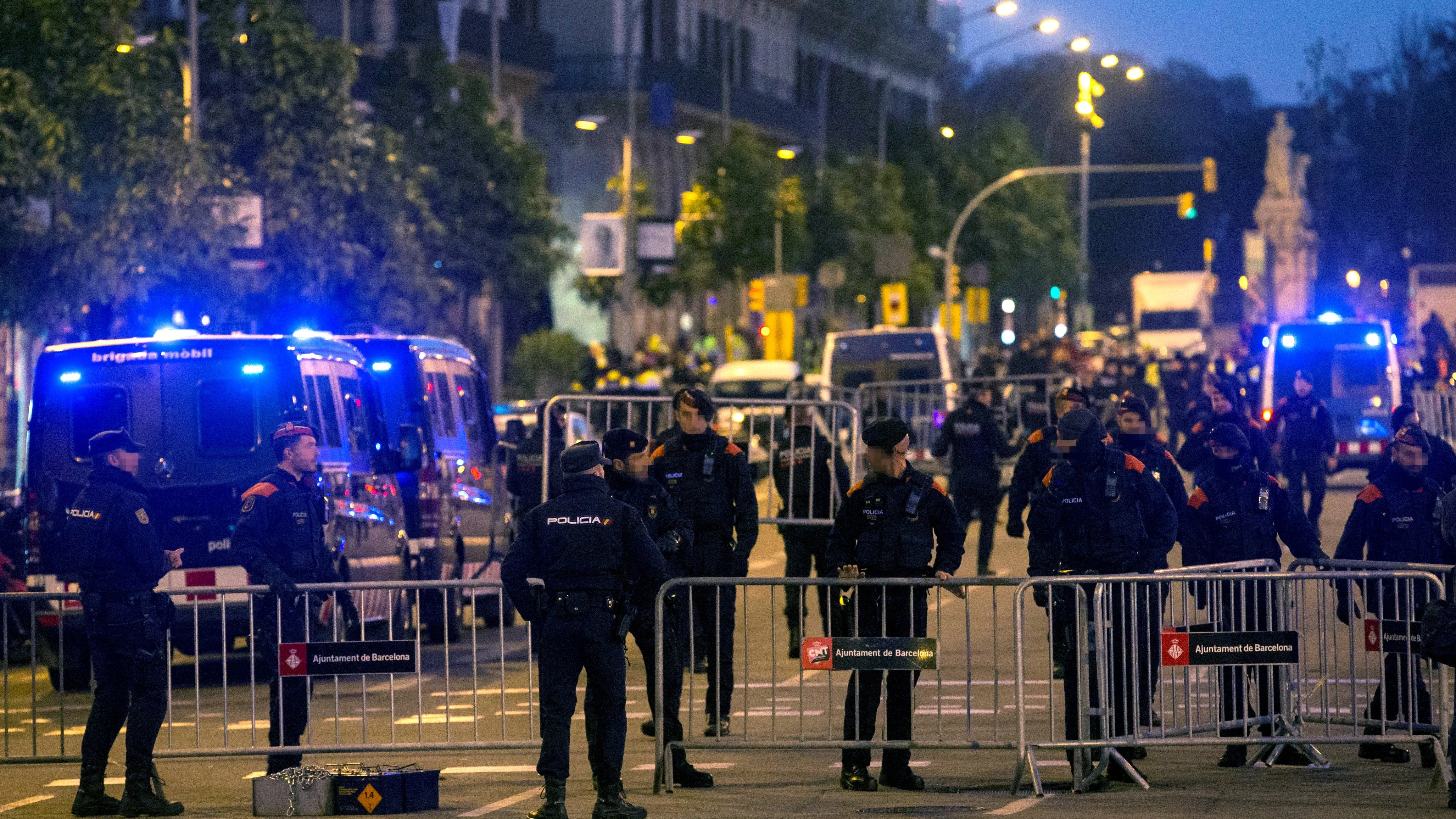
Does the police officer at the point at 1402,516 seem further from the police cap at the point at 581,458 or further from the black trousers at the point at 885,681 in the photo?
the police cap at the point at 581,458

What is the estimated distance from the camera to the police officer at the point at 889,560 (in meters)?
10.6

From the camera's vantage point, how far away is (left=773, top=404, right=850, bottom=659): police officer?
16.6m

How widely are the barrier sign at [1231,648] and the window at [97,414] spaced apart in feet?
24.3

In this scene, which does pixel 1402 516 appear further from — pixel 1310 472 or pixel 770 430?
pixel 1310 472

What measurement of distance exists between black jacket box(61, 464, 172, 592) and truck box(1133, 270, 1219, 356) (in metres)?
74.2

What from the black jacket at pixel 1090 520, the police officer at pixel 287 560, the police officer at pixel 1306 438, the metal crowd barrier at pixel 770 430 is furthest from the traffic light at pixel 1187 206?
the police officer at pixel 287 560

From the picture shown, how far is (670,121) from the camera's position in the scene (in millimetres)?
57969

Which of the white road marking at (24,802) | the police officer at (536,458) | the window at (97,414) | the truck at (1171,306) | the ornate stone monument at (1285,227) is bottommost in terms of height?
the white road marking at (24,802)

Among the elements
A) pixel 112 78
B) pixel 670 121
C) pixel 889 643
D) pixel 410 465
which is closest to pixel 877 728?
pixel 889 643

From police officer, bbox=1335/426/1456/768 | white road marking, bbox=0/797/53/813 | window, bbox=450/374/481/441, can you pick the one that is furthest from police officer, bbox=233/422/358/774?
window, bbox=450/374/481/441

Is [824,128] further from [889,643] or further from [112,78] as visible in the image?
[889,643]

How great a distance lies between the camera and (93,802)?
10.4 meters

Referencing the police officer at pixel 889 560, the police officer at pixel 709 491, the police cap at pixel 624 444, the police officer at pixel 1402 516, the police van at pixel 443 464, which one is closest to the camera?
the police officer at pixel 889 560

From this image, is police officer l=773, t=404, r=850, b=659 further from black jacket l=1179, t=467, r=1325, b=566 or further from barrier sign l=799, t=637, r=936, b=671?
barrier sign l=799, t=637, r=936, b=671
